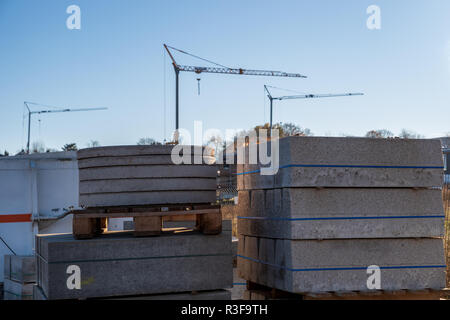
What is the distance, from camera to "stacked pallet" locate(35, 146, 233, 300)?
402 centimetres

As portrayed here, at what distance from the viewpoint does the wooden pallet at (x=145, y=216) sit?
13.7 ft

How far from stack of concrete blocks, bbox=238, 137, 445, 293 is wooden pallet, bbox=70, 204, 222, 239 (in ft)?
1.73

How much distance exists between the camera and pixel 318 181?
400cm

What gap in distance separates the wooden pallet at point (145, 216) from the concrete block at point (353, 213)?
525mm

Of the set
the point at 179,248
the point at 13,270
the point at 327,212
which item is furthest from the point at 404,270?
the point at 13,270

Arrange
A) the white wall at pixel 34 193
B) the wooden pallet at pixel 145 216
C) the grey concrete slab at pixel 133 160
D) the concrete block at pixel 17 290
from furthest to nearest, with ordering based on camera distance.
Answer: the white wall at pixel 34 193 → the concrete block at pixel 17 290 → the grey concrete slab at pixel 133 160 → the wooden pallet at pixel 145 216

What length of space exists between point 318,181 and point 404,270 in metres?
1.04

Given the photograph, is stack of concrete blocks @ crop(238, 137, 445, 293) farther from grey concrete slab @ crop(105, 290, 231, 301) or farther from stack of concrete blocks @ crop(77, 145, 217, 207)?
stack of concrete blocks @ crop(77, 145, 217, 207)

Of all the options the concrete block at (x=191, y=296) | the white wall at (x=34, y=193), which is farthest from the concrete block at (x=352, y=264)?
the white wall at (x=34, y=193)

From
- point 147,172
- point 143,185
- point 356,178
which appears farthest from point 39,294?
point 356,178

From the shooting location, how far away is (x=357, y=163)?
4.09 metres

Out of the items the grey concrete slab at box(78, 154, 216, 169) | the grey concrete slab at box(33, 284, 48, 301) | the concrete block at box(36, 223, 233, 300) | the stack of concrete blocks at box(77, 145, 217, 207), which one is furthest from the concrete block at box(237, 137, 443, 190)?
the grey concrete slab at box(33, 284, 48, 301)

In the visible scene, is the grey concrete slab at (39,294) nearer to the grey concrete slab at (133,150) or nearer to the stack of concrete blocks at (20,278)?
the grey concrete slab at (133,150)
